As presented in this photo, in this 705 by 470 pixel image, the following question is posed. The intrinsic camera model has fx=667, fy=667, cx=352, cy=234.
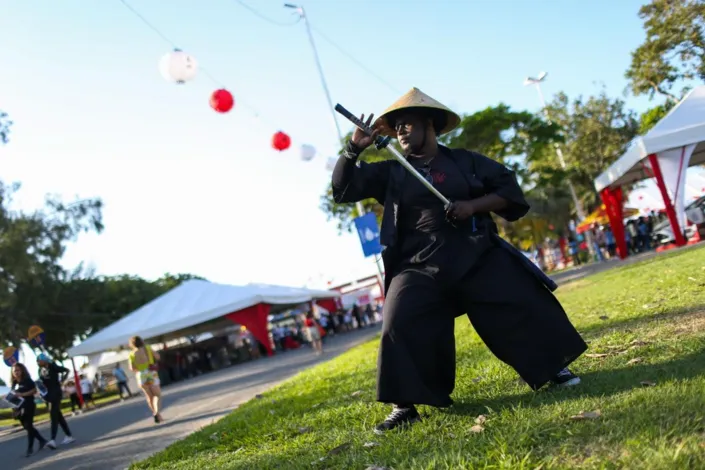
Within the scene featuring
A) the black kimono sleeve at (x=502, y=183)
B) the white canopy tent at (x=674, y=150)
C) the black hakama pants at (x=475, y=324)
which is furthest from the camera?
the white canopy tent at (x=674, y=150)

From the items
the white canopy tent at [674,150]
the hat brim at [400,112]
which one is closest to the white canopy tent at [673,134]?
the white canopy tent at [674,150]

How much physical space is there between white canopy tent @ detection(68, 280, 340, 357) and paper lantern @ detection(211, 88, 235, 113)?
13.2 meters

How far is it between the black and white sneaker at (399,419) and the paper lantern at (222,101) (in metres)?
10.7

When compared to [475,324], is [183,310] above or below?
above

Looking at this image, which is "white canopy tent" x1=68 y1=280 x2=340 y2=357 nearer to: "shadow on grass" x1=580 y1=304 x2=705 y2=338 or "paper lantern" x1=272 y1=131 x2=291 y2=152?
"paper lantern" x1=272 y1=131 x2=291 y2=152

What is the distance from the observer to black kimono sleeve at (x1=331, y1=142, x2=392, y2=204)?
3945 millimetres

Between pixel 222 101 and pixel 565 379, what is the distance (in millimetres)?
11089

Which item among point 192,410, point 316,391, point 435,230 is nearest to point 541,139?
point 192,410

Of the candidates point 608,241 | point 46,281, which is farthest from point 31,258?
point 608,241

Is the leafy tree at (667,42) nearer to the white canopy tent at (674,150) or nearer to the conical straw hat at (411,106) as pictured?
the white canopy tent at (674,150)

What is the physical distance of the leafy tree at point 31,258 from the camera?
29.0 metres

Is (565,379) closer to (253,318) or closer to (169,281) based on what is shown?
(253,318)

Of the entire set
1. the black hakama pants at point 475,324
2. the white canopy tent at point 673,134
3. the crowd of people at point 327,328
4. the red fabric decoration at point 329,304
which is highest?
the white canopy tent at point 673,134

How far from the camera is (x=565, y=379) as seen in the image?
3871 mm
